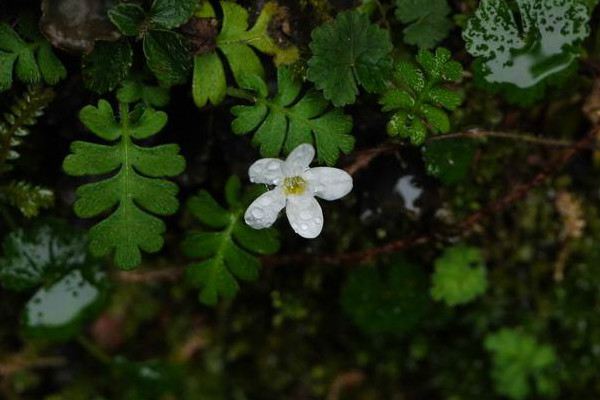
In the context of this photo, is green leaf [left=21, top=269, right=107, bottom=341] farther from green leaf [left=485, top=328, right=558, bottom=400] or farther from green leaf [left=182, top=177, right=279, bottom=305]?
green leaf [left=485, top=328, right=558, bottom=400]

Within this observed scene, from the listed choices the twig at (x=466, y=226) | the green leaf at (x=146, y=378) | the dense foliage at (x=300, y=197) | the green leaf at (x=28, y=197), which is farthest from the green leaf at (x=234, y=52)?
the green leaf at (x=146, y=378)

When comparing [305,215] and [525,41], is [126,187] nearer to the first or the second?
[305,215]

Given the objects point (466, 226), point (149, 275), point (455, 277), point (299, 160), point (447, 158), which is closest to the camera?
point (299, 160)

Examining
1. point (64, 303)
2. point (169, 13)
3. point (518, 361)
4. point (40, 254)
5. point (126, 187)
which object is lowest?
point (518, 361)

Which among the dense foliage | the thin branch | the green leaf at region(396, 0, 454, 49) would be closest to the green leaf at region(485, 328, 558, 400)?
the dense foliage

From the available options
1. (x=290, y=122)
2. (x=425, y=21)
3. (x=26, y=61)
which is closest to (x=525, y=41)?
(x=425, y=21)

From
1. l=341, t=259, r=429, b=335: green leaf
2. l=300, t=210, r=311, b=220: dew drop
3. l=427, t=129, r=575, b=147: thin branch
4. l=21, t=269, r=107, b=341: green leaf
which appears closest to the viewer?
l=300, t=210, r=311, b=220: dew drop

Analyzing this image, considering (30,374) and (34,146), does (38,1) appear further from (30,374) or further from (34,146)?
(30,374)
